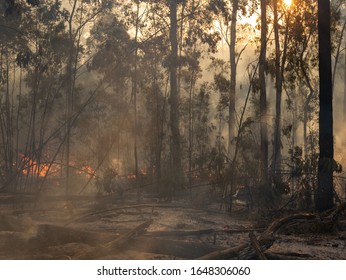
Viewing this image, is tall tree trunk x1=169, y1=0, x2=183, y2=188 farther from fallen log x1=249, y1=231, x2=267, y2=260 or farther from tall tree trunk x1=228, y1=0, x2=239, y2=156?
fallen log x1=249, y1=231, x2=267, y2=260

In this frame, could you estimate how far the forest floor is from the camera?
694 centimetres

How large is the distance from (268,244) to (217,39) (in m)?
20.3

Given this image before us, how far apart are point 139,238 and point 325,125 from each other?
5.09 m

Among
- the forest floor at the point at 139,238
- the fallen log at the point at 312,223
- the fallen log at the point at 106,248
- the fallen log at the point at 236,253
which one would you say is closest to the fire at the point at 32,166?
the forest floor at the point at 139,238

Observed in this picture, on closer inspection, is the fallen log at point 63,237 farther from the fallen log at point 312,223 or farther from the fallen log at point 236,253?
the fallen log at point 312,223

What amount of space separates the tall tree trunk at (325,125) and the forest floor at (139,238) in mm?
637

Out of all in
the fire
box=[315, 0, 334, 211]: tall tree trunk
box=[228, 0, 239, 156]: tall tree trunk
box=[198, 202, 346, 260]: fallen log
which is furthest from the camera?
box=[228, 0, 239, 156]: tall tree trunk

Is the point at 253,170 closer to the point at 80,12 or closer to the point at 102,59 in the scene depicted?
the point at 102,59

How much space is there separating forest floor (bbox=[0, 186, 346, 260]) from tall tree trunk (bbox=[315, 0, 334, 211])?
0.64m

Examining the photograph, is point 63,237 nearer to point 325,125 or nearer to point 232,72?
point 325,125

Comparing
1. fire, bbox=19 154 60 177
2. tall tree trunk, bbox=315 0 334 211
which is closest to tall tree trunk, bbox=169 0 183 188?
fire, bbox=19 154 60 177

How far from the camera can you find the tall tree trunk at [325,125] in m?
10.5

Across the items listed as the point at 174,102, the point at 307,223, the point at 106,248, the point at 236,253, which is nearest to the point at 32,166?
the point at 106,248

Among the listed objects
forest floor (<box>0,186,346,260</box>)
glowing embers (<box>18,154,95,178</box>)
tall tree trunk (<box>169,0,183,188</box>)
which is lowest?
forest floor (<box>0,186,346,260</box>)
